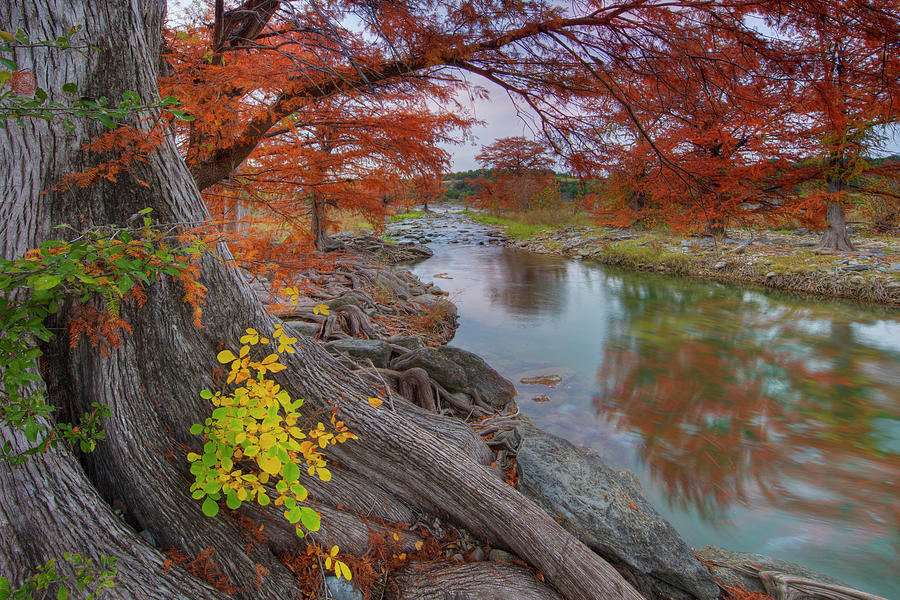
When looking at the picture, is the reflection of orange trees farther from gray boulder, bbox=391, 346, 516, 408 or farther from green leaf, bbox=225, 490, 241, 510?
green leaf, bbox=225, 490, 241, 510

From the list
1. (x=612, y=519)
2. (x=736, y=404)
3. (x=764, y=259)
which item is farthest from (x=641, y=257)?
(x=612, y=519)

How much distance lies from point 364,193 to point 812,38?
7382mm

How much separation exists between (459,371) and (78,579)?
11.7ft

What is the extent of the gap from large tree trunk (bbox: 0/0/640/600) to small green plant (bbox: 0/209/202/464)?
12 centimetres

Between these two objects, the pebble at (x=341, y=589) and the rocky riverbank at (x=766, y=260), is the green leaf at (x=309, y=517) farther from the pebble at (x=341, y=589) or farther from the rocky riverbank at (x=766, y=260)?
the rocky riverbank at (x=766, y=260)

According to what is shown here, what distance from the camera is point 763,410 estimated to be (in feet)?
19.0

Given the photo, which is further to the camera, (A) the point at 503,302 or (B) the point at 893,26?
(A) the point at 503,302

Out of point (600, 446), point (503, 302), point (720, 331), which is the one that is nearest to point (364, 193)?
point (503, 302)

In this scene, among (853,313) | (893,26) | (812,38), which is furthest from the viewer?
(853,313)

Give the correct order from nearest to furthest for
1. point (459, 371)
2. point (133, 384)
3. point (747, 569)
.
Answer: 1. point (133, 384)
2. point (747, 569)
3. point (459, 371)

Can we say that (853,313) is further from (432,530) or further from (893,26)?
(432,530)

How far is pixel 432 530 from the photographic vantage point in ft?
8.01

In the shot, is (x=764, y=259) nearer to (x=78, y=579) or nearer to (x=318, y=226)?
(x=318, y=226)

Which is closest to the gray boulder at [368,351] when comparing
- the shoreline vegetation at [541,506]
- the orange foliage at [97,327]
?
the shoreline vegetation at [541,506]
